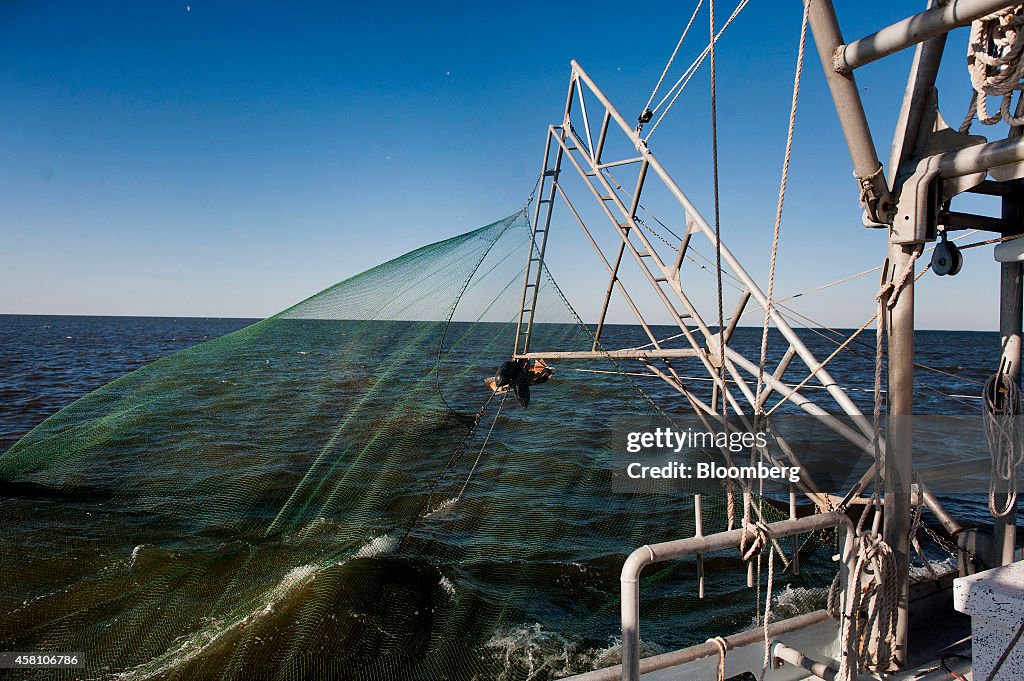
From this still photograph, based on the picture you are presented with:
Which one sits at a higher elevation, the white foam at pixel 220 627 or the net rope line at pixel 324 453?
the net rope line at pixel 324 453

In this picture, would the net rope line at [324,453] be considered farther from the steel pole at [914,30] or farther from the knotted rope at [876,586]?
the steel pole at [914,30]

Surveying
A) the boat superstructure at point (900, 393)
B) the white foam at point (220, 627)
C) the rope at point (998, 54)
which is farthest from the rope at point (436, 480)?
the rope at point (998, 54)

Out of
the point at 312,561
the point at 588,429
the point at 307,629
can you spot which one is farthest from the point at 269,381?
the point at 588,429

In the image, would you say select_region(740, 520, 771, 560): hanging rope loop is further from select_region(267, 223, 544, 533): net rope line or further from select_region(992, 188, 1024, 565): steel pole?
select_region(267, 223, 544, 533): net rope line

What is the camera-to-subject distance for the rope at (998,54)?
9.20 feet

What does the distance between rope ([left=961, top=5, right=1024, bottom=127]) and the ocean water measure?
2.52 m

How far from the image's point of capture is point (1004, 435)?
354 cm

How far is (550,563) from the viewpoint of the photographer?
7.71 m

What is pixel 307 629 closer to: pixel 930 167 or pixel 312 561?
pixel 312 561

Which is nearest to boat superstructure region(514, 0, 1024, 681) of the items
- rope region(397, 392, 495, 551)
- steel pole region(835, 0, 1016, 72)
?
steel pole region(835, 0, 1016, 72)

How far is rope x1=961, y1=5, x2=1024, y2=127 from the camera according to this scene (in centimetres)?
280

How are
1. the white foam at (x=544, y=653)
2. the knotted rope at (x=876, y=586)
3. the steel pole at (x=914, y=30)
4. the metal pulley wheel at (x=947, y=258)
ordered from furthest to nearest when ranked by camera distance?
1. the white foam at (x=544, y=653)
2. the metal pulley wheel at (x=947, y=258)
3. the knotted rope at (x=876, y=586)
4. the steel pole at (x=914, y=30)

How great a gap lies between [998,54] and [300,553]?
5.87 m

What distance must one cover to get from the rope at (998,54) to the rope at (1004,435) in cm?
148
